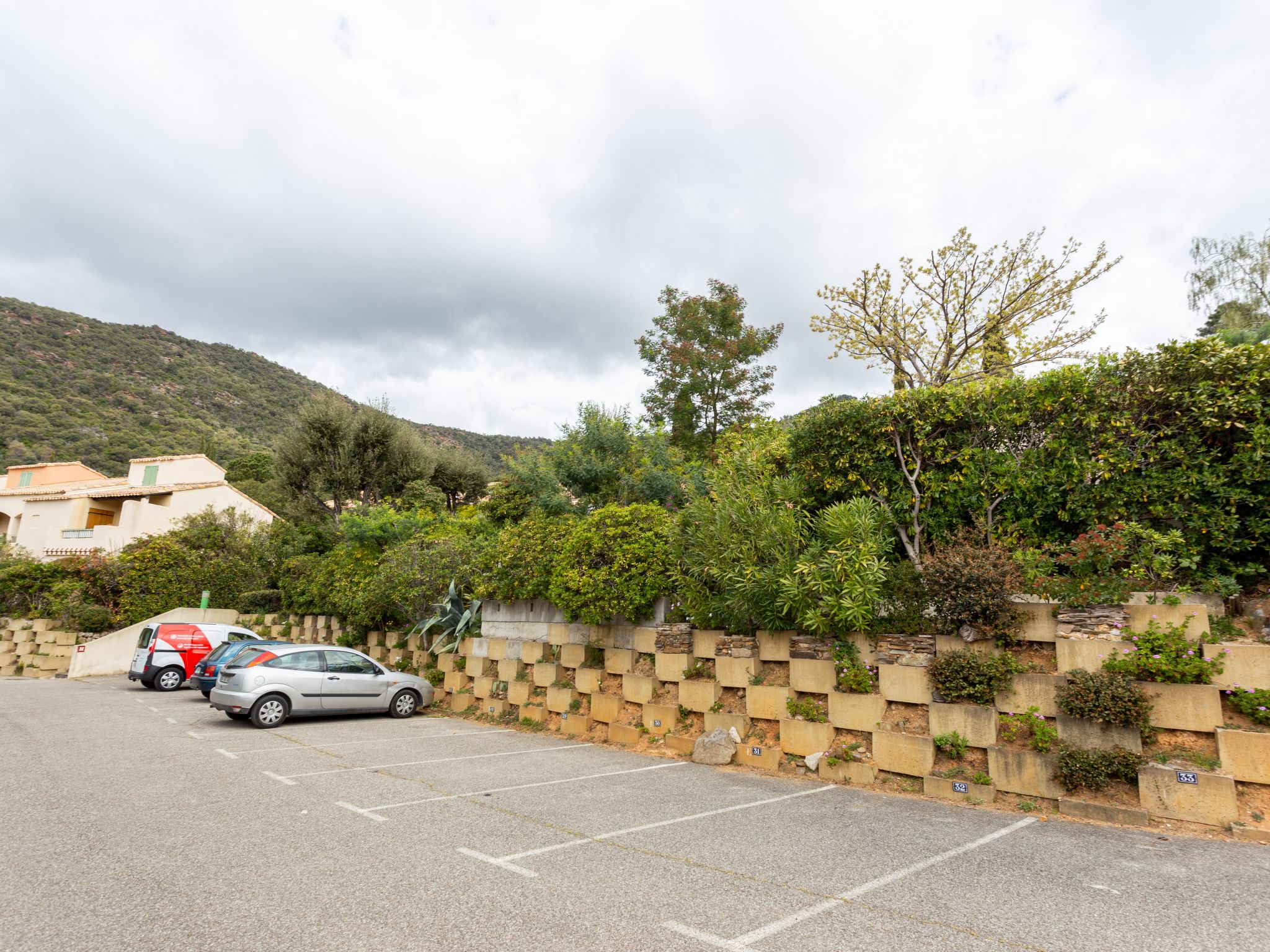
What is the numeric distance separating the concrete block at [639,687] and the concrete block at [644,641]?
1.25ft

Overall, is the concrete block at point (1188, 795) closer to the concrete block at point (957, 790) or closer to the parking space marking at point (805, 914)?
the concrete block at point (957, 790)

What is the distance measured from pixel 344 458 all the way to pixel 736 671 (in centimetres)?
2288

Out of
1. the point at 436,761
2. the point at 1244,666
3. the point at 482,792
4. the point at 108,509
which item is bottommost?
the point at 436,761

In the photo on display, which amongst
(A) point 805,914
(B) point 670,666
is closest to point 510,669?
(B) point 670,666

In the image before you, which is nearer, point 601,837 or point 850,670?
point 601,837

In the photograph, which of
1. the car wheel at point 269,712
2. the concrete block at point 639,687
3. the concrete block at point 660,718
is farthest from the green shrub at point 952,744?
the car wheel at point 269,712

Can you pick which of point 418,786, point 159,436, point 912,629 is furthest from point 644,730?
point 159,436

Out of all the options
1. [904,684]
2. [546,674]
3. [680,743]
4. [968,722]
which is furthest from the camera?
[546,674]

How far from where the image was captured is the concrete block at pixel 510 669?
12.6m

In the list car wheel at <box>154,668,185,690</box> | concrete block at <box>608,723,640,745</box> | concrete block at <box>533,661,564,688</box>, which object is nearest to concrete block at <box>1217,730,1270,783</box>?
concrete block at <box>608,723,640,745</box>

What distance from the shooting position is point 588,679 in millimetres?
11078

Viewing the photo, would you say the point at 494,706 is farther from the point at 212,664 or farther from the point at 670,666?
the point at 212,664

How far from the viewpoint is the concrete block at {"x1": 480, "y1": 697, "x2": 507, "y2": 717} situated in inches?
500

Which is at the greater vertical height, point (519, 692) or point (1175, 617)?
point (1175, 617)
